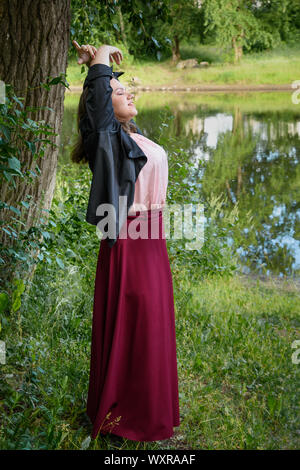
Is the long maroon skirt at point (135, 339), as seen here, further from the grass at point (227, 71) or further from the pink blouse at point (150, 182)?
the grass at point (227, 71)

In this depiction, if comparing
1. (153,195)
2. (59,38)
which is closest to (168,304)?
(153,195)

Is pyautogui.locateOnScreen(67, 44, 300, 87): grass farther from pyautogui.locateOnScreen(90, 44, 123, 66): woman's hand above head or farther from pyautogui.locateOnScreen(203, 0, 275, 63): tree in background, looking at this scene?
pyautogui.locateOnScreen(90, 44, 123, 66): woman's hand above head

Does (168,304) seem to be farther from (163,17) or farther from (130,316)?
(163,17)

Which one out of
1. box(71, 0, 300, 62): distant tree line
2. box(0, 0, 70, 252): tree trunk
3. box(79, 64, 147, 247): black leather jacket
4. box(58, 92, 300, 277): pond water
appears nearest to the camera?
box(79, 64, 147, 247): black leather jacket

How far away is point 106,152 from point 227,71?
2438cm

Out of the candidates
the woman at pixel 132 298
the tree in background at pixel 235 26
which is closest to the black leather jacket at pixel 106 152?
the woman at pixel 132 298

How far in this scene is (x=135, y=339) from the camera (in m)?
2.42

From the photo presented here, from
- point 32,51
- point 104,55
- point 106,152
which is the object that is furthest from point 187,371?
point 32,51

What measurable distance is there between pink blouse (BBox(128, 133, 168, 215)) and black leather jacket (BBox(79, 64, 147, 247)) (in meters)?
0.05

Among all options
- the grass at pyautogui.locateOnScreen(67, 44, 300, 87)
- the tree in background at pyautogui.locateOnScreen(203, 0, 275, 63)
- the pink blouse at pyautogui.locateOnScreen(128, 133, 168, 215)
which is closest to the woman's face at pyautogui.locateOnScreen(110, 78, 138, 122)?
the pink blouse at pyautogui.locateOnScreen(128, 133, 168, 215)

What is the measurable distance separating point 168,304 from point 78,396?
2.61ft

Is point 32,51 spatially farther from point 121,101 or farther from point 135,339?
point 135,339

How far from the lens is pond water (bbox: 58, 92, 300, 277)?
6277 mm
